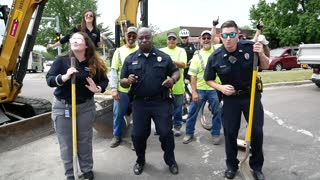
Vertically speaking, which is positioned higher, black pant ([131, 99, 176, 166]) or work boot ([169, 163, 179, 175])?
black pant ([131, 99, 176, 166])

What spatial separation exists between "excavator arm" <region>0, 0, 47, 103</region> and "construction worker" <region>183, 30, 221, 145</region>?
10.4 feet

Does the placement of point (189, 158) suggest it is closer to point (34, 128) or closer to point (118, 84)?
point (118, 84)

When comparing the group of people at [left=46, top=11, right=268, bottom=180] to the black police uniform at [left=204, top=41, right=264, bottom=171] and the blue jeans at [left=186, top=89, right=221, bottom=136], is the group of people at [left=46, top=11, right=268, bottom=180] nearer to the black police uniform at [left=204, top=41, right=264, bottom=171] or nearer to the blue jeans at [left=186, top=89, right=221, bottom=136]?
the black police uniform at [left=204, top=41, right=264, bottom=171]

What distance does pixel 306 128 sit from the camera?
718 centimetres

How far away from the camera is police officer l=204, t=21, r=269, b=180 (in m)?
4.41

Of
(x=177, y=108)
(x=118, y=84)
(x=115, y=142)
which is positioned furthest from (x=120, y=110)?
(x=177, y=108)

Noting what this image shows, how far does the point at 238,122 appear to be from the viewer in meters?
4.64

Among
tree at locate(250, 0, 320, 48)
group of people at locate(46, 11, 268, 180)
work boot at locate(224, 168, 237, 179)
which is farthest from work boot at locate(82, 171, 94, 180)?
tree at locate(250, 0, 320, 48)

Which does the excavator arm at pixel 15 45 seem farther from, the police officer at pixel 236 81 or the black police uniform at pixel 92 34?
the police officer at pixel 236 81

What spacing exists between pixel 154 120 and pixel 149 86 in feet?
1.59

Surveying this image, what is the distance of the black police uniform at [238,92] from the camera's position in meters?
4.45

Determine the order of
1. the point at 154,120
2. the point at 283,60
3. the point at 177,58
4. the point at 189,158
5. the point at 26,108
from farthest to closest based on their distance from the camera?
the point at 283,60 < the point at 26,108 < the point at 177,58 < the point at 189,158 < the point at 154,120

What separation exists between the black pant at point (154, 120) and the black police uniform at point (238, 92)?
28.6 inches

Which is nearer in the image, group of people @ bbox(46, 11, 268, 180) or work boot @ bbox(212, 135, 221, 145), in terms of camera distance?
group of people @ bbox(46, 11, 268, 180)
